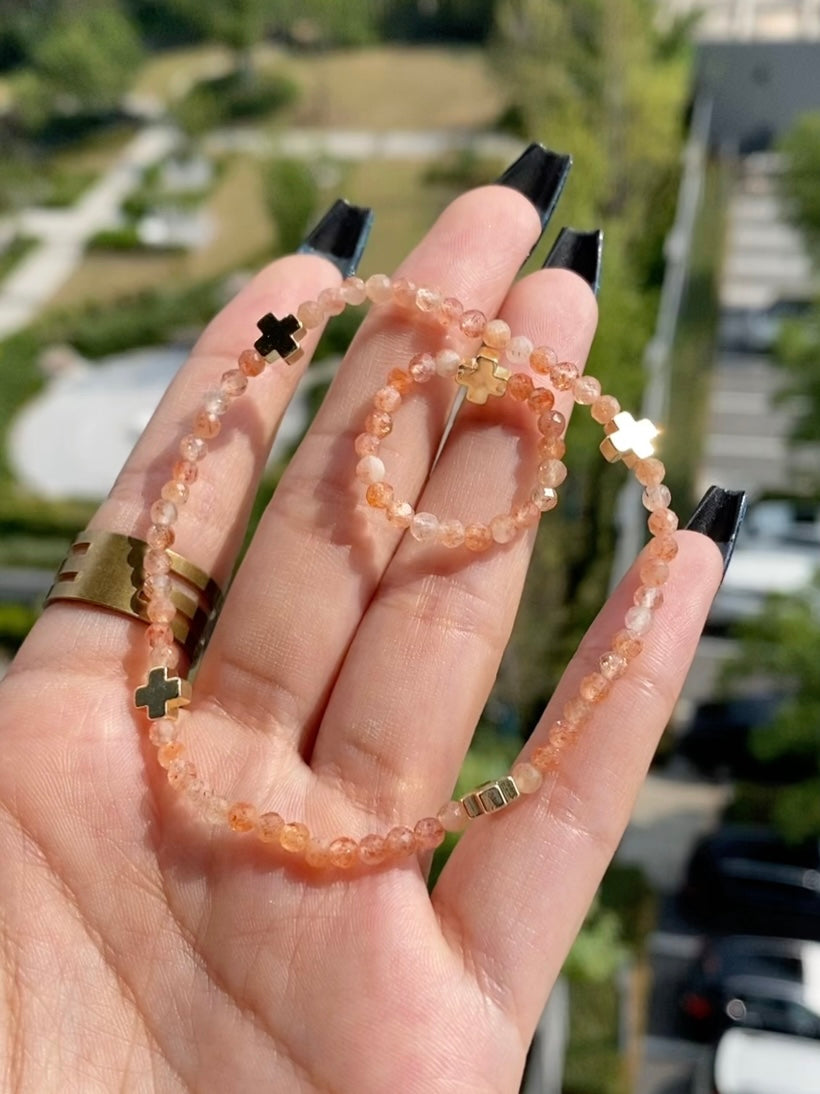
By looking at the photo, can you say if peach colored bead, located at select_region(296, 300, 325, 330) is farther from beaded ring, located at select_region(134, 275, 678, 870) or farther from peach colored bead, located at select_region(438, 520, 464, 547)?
peach colored bead, located at select_region(438, 520, 464, 547)

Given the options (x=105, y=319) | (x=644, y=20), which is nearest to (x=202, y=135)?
(x=105, y=319)

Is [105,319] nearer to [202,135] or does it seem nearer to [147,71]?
[202,135]

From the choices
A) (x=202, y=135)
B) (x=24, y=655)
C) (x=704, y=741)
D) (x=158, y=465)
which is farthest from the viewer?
(x=202, y=135)

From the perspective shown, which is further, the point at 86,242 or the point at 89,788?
the point at 86,242

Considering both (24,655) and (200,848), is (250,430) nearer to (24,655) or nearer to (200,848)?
(24,655)

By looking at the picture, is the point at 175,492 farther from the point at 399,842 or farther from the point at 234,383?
the point at 399,842

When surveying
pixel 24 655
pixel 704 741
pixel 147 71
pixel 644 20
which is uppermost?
pixel 147 71

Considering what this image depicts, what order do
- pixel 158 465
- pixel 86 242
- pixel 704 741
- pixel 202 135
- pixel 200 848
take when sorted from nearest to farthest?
pixel 200 848 < pixel 158 465 < pixel 704 741 < pixel 86 242 < pixel 202 135

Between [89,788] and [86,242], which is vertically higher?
[86,242]
